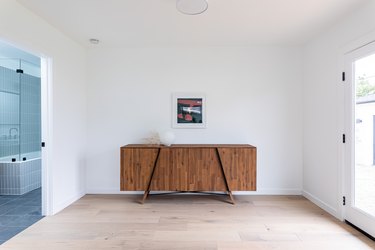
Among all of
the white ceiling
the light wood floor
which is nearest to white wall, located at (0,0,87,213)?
the white ceiling

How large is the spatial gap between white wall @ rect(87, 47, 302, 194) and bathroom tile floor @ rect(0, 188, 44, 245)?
31.2 inches

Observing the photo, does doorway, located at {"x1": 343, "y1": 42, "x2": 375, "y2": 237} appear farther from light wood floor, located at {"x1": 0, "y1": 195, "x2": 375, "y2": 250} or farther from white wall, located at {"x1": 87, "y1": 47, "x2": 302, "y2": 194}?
white wall, located at {"x1": 87, "y1": 47, "x2": 302, "y2": 194}

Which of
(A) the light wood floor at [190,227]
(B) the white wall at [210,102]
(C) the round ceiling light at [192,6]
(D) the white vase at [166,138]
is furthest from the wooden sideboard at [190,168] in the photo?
(C) the round ceiling light at [192,6]

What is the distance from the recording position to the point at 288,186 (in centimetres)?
352

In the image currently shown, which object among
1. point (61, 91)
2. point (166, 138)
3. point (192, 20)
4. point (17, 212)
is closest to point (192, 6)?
point (192, 20)

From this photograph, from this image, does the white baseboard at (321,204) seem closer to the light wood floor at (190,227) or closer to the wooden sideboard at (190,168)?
the light wood floor at (190,227)

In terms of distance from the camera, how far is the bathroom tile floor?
92.7 inches

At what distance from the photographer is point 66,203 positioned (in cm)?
304

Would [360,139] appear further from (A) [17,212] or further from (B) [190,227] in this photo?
(A) [17,212]

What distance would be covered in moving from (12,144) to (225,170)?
3.73m

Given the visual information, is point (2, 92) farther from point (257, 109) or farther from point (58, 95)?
point (257, 109)

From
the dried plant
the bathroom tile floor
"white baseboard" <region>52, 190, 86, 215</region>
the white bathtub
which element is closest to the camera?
the bathroom tile floor

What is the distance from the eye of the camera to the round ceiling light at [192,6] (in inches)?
83.4

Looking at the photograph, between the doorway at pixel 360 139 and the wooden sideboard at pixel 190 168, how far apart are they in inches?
42.5
